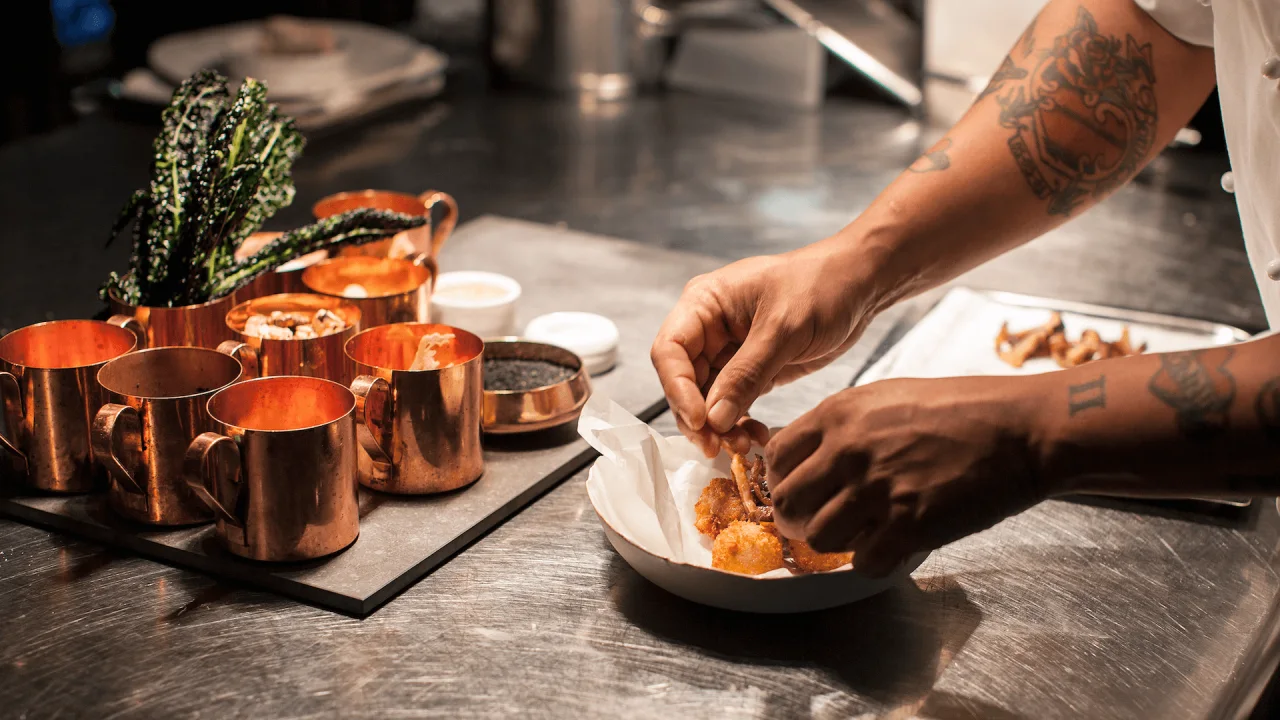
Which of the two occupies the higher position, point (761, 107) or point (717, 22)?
point (717, 22)

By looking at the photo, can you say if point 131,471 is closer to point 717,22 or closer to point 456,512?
point 456,512

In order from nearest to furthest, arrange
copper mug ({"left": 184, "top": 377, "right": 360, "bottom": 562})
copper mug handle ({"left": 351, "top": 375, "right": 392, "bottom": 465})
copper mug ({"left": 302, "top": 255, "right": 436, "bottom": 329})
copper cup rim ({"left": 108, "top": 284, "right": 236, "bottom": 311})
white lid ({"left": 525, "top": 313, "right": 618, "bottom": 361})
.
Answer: copper mug ({"left": 184, "top": 377, "right": 360, "bottom": 562})
copper mug handle ({"left": 351, "top": 375, "right": 392, "bottom": 465})
copper cup rim ({"left": 108, "top": 284, "right": 236, "bottom": 311})
copper mug ({"left": 302, "top": 255, "right": 436, "bottom": 329})
white lid ({"left": 525, "top": 313, "right": 618, "bottom": 361})

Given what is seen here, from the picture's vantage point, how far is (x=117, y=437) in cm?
91

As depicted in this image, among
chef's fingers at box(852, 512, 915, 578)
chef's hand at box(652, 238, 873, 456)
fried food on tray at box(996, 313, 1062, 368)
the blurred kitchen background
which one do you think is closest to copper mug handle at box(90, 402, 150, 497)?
chef's hand at box(652, 238, 873, 456)

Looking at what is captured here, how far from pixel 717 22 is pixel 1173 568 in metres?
2.23

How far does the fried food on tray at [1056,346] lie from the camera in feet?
4.34

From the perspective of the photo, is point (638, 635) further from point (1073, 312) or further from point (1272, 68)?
point (1073, 312)

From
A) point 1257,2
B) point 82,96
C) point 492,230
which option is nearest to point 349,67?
point 82,96

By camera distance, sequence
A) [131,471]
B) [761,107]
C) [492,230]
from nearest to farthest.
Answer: [131,471] → [492,230] → [761,107]

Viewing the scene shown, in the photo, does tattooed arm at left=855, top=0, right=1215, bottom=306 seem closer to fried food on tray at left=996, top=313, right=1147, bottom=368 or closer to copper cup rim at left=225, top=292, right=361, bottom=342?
fried food on tray at left=996, top=313, right=1147, bottom=368

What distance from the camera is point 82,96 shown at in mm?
2646

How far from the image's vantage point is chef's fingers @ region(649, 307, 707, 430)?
102 cm

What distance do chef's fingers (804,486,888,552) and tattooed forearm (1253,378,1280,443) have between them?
26cm

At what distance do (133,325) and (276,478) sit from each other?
0.30 metres
